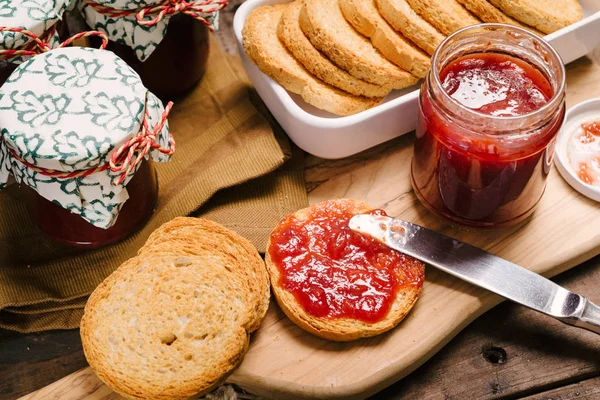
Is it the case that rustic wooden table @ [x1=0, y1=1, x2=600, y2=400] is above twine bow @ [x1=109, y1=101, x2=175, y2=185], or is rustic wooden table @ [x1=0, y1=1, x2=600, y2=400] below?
below

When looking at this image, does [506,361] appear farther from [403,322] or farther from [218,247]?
[218,247]

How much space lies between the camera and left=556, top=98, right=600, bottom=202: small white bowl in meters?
2.87

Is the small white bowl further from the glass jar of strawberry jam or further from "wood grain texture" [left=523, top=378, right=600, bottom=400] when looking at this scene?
"wood grain texture" [left=523, top=378, right=600, bottom=400]

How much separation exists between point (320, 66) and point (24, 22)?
1121 millimetres

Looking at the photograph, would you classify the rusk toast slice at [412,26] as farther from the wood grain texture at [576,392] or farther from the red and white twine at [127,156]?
the wood grain texture at [576,392]

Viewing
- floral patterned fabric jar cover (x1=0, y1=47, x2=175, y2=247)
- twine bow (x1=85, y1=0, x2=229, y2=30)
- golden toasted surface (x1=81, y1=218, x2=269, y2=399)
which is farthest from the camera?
twine bow (x1=85, y1=0, x2=229, y2=30)

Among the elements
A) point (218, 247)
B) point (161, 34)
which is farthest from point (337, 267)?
point (161, 34)

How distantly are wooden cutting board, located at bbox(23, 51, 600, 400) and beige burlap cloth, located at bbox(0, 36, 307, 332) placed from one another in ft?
0.71

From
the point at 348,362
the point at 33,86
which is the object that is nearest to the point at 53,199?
the point at 33,86

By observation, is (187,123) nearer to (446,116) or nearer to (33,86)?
(33,86)

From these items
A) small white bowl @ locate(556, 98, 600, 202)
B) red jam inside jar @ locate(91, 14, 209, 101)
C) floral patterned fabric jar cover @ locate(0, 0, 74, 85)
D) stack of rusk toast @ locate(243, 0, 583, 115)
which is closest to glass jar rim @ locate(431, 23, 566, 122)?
stack of rusk toast @ locate(243, 0, 583, 115)

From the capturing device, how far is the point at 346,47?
2799 mm

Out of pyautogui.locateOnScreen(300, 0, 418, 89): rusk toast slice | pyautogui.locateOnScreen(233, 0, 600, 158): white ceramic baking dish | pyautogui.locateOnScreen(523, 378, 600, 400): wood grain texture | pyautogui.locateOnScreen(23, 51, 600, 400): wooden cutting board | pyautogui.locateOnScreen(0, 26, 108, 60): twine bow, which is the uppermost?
pyautogui.locateOnScreen(0, 26, 108, 60): twine bow

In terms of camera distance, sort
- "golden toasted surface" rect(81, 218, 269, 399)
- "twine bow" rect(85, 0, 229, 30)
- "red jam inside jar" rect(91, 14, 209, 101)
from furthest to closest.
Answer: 1. "red jam inside jar" rect(91, 14, 209, 101)
2. "twine bow" rect(85, 0, 229, 30)
3. "golden toasted surface" rect(81, 218, 269, 399)
